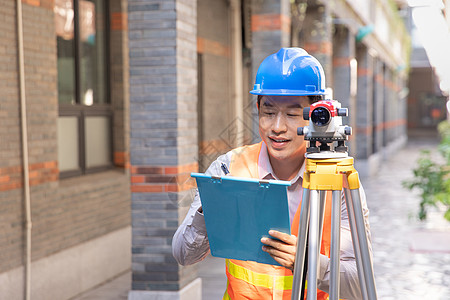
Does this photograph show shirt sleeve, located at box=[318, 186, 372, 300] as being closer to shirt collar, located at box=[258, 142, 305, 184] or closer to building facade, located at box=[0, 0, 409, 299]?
shirt collar, located at box=[258, 142, 305, 184]

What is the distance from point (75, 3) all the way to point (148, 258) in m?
3.07

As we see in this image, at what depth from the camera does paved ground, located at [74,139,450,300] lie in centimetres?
623

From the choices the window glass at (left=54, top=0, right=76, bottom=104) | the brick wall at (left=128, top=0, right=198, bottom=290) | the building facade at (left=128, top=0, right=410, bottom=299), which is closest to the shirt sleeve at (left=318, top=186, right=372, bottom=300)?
the building facade at (left=128, top=0, right=410, bottom=299)

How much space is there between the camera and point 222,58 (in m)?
10.9

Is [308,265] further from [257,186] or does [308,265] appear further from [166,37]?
[166,37]

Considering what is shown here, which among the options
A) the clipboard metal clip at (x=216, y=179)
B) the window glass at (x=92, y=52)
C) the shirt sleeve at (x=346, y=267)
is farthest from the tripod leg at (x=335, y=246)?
the window glass at (x=92, y=52)

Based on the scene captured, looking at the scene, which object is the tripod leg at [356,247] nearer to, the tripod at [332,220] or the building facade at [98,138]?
the tripod at [332,220]

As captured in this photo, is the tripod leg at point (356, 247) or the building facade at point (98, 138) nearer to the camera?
the tripod leg at point (356, 247)

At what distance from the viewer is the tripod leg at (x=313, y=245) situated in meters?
1.87

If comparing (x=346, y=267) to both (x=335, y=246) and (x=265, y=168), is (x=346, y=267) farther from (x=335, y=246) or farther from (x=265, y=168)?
(x=265, y=168)

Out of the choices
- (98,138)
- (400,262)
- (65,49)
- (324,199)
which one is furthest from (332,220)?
(400,262)

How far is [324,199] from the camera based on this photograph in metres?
1.93

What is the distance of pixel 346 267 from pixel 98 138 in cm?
545

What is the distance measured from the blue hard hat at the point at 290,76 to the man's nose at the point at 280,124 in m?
0.10
